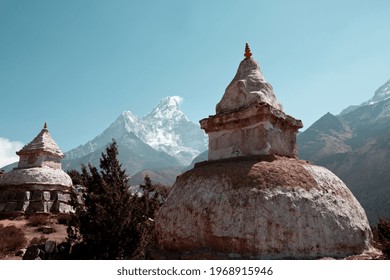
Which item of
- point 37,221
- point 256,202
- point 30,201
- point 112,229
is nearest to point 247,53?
point 256,202

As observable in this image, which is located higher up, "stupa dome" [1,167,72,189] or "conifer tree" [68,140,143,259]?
"stupa dome" [1,167,72,189]

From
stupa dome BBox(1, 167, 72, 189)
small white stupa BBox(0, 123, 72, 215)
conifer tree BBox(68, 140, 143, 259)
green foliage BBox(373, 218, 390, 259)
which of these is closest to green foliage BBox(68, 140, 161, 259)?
conifer tree BBox(68, 140, 143, 259)

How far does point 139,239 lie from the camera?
9414mm

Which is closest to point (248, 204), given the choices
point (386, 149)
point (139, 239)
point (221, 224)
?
point (221, 224)

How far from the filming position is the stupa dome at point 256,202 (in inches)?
222

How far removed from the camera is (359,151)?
268 feet

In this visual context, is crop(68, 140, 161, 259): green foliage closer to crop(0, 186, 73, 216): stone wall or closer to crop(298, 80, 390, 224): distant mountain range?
crop(0, 186, 73, 216): stone wall

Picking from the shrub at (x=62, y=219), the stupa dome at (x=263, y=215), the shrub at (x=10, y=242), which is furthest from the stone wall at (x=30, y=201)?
the stupa dome at (x=263, y=215)

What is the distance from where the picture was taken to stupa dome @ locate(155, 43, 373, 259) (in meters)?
5.65

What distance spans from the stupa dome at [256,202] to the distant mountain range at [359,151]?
3369cm

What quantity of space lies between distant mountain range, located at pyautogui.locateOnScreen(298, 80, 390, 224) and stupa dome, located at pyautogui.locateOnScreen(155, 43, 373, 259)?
33.7 m

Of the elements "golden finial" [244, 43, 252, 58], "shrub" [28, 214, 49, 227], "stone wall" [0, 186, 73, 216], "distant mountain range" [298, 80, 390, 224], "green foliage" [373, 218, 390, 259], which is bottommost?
"green foliage" [373, 218, 390, 259]

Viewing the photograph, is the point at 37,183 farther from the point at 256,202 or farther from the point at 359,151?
the point at 359,151

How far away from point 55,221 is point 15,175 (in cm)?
631
